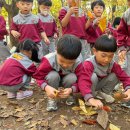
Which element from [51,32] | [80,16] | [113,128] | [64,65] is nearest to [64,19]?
[80,16]

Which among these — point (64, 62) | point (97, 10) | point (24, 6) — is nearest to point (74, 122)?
point (64, 62)

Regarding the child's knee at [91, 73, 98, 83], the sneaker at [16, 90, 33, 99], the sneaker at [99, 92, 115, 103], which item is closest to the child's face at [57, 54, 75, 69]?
the child's knee at [91, 73, 98, 83]

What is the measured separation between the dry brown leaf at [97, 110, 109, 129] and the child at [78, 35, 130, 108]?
171mm

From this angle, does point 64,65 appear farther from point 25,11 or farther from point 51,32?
point 51,32

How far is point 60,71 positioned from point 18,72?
2.04 ft

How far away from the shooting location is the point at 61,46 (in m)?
2.89

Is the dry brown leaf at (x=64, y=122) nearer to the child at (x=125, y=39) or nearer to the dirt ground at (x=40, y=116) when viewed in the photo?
the dirt ground at (x=40, y=116)

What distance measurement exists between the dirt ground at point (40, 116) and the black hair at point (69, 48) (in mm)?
689

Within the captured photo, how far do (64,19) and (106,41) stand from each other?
1438mm

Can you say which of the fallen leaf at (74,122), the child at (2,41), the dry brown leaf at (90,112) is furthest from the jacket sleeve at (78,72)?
the child at (2,41)

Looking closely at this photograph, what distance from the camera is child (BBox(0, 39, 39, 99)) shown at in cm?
349

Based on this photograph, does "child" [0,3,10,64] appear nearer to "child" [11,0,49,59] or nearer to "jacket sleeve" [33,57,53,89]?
"child" [11,0,49,59]

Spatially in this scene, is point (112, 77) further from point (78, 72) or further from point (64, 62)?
point (64, 62)

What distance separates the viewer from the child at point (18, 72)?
3492 millimetres
